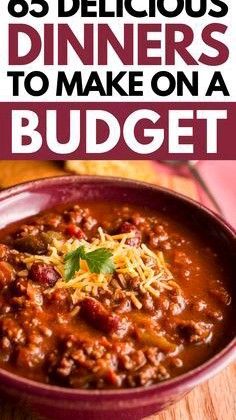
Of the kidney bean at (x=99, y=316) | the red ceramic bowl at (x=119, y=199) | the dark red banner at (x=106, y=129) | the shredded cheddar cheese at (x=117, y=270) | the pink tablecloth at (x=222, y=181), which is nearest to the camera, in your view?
the red ceramic bowl at (x=119, y=199)

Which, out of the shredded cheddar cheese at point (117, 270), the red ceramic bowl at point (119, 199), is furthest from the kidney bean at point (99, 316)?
the red ceramic bowl at point (119, 199)

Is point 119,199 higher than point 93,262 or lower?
higher

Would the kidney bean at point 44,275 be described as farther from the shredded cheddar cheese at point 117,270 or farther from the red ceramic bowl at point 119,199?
the red ceramic bowl at point 119,199

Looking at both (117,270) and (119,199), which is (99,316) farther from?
(119,199)

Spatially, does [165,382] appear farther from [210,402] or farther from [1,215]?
[1,215]

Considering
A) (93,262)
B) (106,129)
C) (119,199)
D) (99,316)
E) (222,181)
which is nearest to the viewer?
(99,316)

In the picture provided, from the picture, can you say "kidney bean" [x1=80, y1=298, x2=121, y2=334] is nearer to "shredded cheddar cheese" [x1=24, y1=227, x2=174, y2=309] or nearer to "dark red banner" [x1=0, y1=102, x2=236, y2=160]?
"shredded cheddar cheese" [x1=24, y1=227, x2=174, y2=309]

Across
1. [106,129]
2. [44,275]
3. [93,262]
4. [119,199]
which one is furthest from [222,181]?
[44,275]
